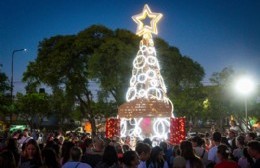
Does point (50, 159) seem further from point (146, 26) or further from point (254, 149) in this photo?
point (146, 26)

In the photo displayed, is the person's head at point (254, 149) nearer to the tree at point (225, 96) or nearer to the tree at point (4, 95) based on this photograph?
the tree at point (4, 95)

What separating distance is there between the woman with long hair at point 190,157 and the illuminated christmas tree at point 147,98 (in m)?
15.4

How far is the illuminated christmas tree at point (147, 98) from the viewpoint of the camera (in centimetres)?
2344

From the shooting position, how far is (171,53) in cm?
3981

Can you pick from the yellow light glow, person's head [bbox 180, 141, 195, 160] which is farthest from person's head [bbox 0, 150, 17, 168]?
the yellow light glow

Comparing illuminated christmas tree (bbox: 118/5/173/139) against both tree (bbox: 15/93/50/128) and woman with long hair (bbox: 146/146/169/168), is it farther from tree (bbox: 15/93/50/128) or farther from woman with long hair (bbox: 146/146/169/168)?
tree (bbox: 15/93/50/128)

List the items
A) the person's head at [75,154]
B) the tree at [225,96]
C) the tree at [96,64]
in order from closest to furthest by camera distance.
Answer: the person's head at [75,154]
the tree at [96,64]
the tree at [225,96]

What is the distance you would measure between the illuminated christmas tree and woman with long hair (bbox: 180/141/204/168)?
606 inches

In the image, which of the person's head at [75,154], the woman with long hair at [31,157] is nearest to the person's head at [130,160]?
the person's head at [75,154]

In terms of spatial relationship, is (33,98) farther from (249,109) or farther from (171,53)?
(249,109)

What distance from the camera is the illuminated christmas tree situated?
→ 23438mm

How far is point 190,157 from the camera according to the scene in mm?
7676

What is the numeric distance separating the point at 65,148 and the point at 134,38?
101 ft

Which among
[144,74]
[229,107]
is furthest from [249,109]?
[144,74]
